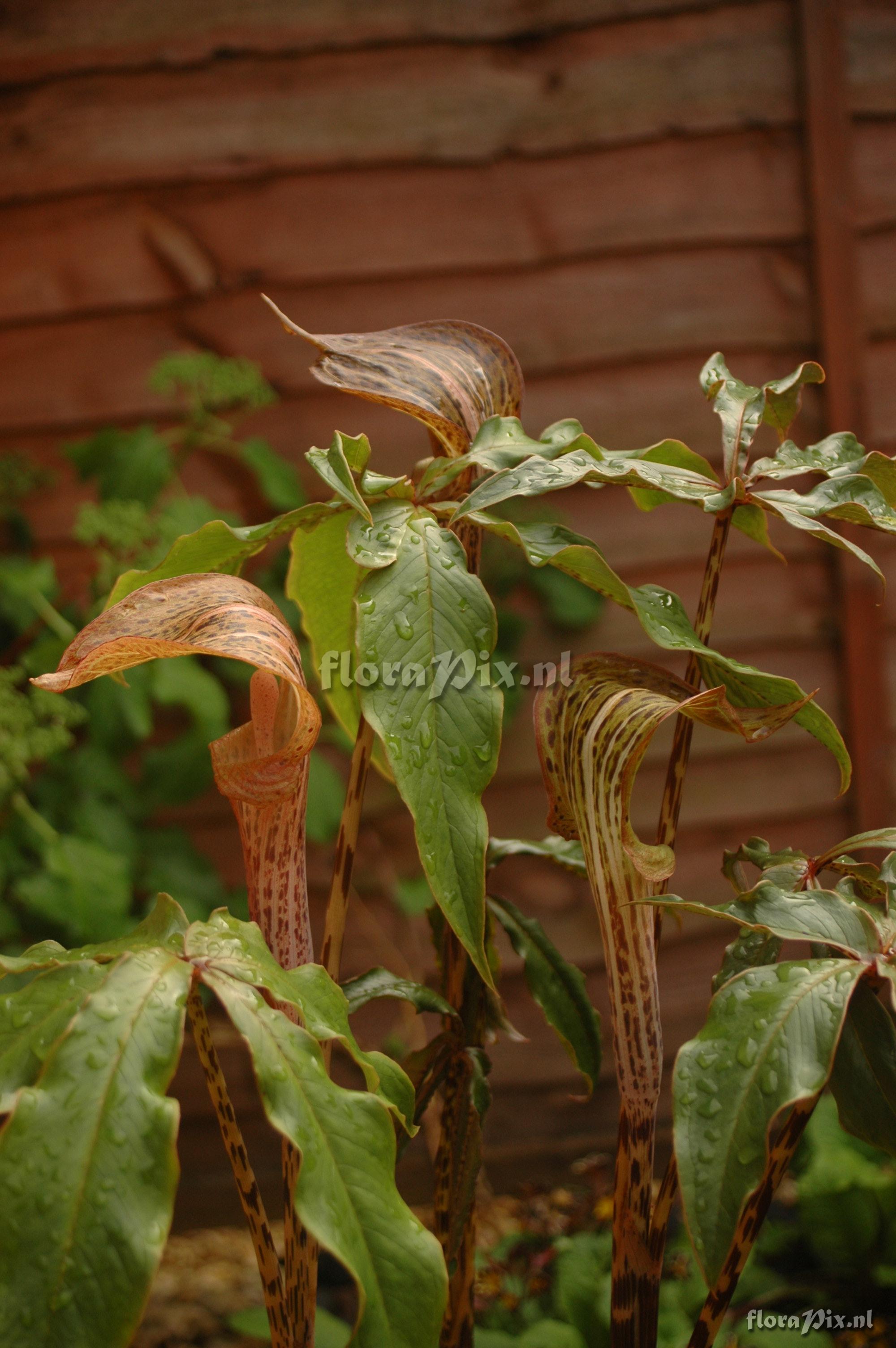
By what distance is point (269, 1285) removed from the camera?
0.47m

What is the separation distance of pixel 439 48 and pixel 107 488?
0.71 metres

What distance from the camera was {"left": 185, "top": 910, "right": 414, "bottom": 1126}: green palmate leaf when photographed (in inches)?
14.8

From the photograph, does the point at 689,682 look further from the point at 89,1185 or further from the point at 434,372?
the point at 89,1185

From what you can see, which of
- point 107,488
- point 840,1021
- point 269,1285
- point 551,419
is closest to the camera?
point 840,1021

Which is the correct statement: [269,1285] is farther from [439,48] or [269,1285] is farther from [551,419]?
[439,48]

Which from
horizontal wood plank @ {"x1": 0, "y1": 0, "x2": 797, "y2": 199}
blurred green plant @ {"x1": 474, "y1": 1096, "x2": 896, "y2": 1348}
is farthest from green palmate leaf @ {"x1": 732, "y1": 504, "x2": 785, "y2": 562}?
horizontal wood plank @ {"x1": 0, "y1": 0, "x2": 797, "y2": 199}

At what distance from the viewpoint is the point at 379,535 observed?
444 millimetres

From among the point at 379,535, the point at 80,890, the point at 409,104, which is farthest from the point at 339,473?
the point at 409,104

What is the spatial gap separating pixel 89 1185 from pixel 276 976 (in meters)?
0.10

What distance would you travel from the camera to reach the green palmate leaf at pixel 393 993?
538mm

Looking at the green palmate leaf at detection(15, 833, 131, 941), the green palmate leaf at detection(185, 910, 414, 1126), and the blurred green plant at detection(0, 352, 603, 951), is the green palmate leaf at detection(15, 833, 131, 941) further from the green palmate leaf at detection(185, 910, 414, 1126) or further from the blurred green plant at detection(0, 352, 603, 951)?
the green palmate leaf at detection(185, 910, 414, 1126)

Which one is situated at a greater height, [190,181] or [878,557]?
[190,181]

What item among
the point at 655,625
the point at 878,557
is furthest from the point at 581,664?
the point at 878,557

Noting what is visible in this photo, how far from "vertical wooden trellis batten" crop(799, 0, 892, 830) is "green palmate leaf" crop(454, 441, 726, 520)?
3.04 feet
